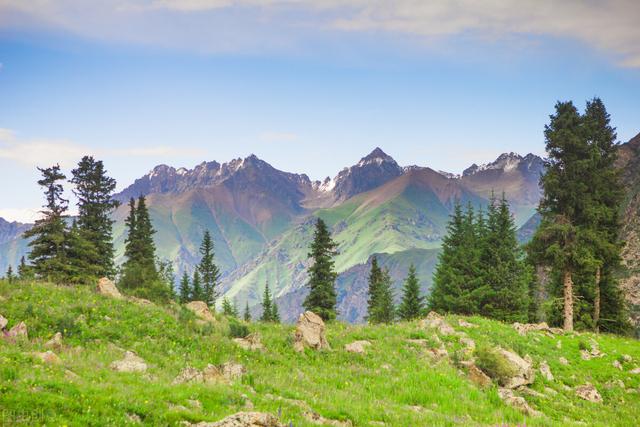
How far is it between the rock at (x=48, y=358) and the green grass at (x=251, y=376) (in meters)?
0.18

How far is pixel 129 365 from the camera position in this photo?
43.2 ft

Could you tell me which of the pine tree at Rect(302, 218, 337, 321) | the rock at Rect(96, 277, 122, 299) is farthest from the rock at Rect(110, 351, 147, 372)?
the pine tree at Rect(302, 218, 337, 321)

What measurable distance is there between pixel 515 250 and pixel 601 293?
9175mm

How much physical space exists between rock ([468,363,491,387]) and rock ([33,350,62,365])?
1406 centimetres

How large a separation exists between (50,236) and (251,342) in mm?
35841

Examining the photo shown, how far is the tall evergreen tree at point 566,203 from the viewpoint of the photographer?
33.8 metres

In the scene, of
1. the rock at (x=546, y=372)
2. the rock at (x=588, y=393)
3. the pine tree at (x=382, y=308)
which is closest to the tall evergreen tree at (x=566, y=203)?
the rock at (x=546, y=372)

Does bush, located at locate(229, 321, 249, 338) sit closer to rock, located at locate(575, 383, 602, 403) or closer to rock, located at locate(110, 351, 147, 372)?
rock, located at locate(110, 351, 147, 372)

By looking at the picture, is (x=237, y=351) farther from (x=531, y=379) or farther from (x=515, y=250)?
(x=515, y=250)

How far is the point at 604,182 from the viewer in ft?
121

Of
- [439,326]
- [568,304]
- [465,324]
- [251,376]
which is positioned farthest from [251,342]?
[568,304]

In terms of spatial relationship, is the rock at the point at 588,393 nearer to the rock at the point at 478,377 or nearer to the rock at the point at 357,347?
the rock at the point at 478,377

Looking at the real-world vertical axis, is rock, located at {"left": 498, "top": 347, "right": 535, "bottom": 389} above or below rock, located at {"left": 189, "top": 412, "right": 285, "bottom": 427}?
below

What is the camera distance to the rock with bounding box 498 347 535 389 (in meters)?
17.4
